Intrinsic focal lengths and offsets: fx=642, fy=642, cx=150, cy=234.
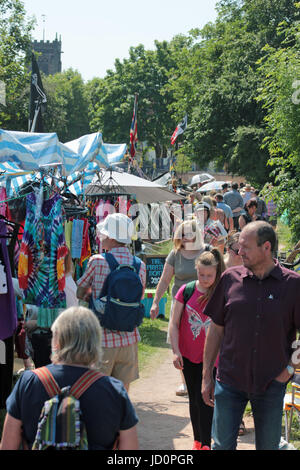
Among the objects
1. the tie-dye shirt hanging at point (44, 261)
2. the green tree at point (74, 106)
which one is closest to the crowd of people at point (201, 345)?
A: the tie-dye shirt hanging at point (44, 261)

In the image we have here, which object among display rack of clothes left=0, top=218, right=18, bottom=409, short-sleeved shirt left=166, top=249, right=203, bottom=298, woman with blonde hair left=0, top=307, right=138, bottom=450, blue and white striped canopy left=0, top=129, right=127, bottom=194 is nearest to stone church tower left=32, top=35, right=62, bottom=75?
blue and white striped canopy left=0, top=129, right=127, bottom=194

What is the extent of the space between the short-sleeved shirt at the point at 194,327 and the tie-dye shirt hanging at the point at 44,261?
1211 mm

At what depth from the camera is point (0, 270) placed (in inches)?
198

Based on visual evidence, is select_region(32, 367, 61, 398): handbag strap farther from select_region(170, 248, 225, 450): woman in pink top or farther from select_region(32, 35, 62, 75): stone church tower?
select_region(32, 35, 62, 75): stone church tower

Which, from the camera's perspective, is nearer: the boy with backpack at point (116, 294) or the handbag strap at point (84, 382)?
the handbag strap at point (84, 382)

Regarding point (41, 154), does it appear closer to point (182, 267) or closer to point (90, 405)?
point (182, 267)

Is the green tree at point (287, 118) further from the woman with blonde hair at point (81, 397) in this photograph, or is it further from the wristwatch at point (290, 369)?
the woman with blonde hair at point (81, 397)

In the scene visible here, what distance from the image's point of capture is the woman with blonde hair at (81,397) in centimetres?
272

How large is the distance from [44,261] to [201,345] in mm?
1634

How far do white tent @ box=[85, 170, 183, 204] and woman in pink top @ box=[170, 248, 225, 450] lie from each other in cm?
544

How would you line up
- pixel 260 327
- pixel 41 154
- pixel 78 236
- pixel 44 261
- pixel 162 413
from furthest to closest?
pixel 41 154 → pixel 78 236 → pixel 162 413 → pixel 44 261 → pixel 260 327

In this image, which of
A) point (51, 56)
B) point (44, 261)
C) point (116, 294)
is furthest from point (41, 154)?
point (51, 56)

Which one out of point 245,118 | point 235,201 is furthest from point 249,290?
point 245,118

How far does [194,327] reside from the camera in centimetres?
500
